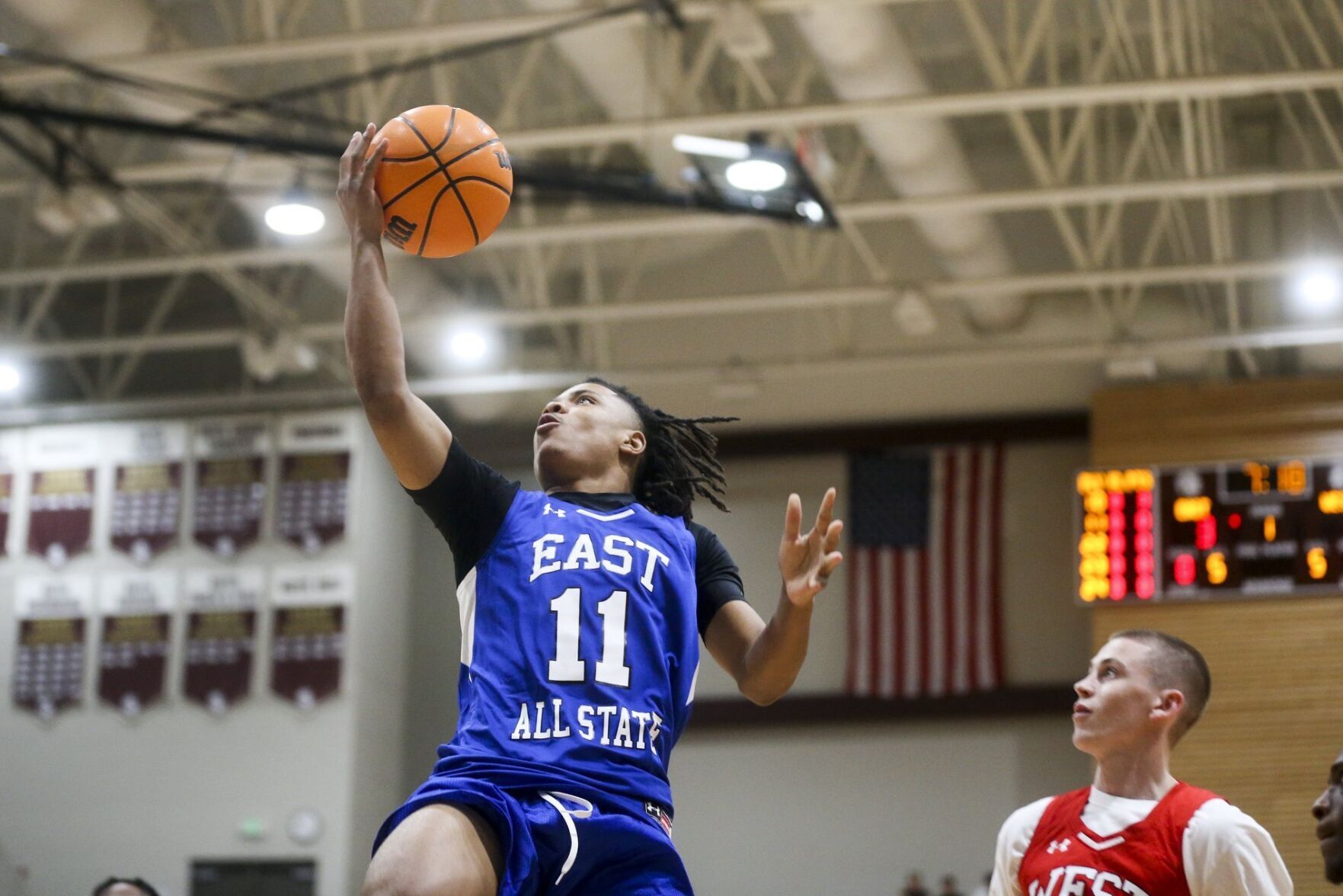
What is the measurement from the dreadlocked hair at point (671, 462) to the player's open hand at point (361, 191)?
0.71m

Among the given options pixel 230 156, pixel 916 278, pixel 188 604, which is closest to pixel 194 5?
pixel 230 156

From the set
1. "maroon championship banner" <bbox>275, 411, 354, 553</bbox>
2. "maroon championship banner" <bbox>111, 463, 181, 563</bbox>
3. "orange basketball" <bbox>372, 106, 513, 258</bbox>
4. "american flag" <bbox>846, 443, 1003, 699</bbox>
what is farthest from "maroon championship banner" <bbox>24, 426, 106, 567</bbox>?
"orange basketball" <bbox>372, 106, 513, 258</bbox>

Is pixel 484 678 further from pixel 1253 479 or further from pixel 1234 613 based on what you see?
pixel 1234 613

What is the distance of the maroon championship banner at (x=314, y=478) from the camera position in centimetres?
1623

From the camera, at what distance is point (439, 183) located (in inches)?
153

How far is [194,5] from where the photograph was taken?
13.7 metres

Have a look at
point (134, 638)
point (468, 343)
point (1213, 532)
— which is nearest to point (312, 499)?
point (134, 638)

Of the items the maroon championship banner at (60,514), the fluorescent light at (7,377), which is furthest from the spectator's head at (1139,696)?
the maroon championship banner at (60,514)

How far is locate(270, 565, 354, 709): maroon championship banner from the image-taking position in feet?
51.7

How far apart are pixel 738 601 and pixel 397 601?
44.2 feet

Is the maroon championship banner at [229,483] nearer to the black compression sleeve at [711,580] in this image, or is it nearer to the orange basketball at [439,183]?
the orange basketball at [439,183]

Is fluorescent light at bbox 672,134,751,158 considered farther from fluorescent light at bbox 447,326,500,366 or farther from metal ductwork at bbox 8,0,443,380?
fluorescent light at bbox 447,326,500,366

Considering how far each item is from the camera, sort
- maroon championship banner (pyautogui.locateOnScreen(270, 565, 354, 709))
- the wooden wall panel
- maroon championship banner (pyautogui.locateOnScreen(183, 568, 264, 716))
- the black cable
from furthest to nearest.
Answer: maroon championship banner (pyautogui.locateOnScreen(183, 568, 264, 716)), maroon championship banner (pyautogui.locateOnScreen(270, 565, 354, 709)), the wooden wall panel, the black cable

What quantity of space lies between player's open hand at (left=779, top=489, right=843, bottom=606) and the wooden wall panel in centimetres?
1150
